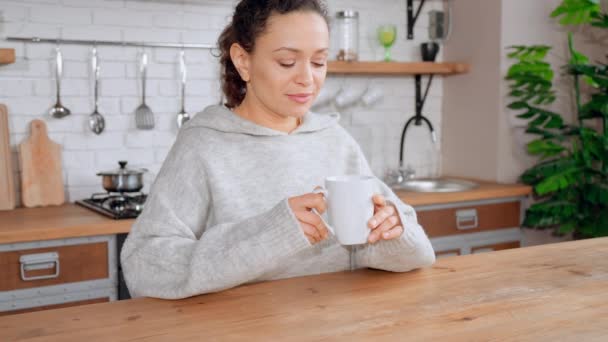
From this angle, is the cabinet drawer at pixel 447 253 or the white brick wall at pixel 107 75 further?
the cabinet drawer at pixel 447 253

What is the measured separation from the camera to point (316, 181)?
5.16ft

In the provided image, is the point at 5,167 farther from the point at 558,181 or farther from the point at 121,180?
the point at 558,181

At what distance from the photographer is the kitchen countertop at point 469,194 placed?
2857 millimetres

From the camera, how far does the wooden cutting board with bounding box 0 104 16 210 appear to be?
2.54 metres

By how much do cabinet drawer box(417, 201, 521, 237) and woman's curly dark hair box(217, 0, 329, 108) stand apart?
1.46m

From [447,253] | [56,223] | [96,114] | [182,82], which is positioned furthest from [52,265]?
[447,253]

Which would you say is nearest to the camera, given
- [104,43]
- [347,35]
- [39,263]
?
[39,263]

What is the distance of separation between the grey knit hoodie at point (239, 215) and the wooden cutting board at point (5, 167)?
4.33 feet

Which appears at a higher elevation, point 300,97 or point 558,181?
point 300,97

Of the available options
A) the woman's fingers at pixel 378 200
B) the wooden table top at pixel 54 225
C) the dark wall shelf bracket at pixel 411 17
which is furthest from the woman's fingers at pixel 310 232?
the dark wall shelf bracket at pixel 411 17

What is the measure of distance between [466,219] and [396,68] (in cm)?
84

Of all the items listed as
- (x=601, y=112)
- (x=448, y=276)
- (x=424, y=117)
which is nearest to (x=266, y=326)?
(x=448, y=276)

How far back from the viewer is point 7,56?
7.98ft

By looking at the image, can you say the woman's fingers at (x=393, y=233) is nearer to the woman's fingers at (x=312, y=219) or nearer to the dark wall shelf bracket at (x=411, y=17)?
the woman's fingers at (x=312, y=219)
